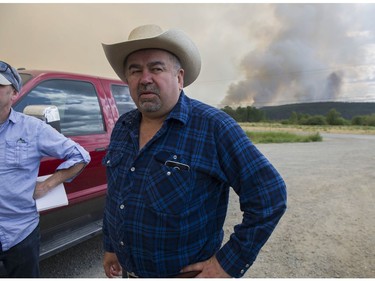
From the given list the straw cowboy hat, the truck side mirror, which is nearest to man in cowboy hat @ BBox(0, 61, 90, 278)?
the truck side mirror

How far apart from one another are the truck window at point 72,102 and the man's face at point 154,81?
59.3 inches

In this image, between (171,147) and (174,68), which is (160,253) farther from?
(174,68)

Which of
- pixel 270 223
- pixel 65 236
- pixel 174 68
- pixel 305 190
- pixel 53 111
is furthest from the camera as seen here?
pixel 305 190

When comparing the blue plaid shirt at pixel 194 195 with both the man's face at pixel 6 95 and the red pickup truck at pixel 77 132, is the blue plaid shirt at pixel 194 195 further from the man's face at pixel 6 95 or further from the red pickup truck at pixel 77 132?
the red pickup truck at pixel 77 132

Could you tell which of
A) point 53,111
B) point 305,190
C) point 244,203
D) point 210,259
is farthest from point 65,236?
point 305,190

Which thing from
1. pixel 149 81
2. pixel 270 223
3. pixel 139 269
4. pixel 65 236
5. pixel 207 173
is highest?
pixel 149 81

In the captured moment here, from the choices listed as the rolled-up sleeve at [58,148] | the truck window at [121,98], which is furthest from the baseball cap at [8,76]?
the truck window at [121,98]

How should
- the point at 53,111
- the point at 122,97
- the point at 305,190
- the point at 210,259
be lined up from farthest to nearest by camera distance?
the point at 305,190 < the point at 122,97 < the point at 53,111 < the point at 210,259

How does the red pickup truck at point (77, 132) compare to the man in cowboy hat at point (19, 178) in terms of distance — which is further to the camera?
the red pickup truck at point (77, 132)

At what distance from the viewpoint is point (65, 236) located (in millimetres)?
2725

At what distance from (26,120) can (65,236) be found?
124cm

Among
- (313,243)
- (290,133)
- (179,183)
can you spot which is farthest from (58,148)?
(290,133)

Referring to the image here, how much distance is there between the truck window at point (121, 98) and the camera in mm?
3619

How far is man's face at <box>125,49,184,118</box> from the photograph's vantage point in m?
1.47
